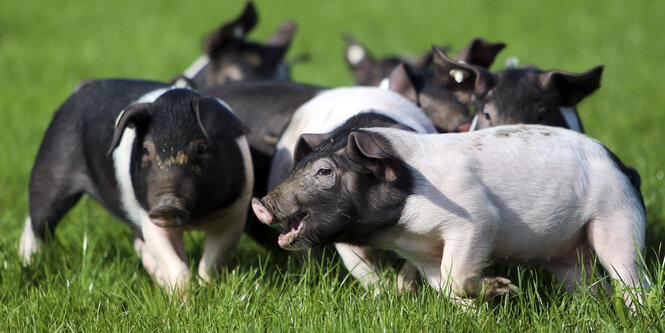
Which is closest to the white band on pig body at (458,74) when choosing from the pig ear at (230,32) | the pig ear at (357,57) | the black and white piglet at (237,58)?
the pig ear at (357,57)

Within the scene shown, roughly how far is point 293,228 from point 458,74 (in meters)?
1.62

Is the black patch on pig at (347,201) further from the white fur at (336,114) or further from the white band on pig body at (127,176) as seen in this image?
the white band on pig body at (127,176)

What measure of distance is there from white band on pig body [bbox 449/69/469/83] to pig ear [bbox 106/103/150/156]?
1.60 m

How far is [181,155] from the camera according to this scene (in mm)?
4164

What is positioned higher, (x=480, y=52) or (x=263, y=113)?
(x=480, y=52)

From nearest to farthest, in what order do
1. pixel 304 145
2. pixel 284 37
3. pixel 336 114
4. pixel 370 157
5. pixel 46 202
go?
pixel 370 157, pixel 304 145, pixel 336 114, pixel 46 202, pixel 284 37

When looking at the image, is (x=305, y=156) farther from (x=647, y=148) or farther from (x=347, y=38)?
(x=347, y=38)

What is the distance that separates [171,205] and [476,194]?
4.56 ft

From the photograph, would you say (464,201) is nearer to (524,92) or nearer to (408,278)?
(408,278)

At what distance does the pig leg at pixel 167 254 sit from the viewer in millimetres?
4266

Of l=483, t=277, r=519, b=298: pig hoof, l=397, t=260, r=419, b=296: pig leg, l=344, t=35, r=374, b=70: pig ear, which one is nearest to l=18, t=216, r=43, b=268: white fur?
l=397, t=260, r=419, b=296: pig leg

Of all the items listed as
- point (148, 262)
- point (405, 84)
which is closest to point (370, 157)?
point (148, 262)

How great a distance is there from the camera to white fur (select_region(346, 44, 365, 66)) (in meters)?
7.96

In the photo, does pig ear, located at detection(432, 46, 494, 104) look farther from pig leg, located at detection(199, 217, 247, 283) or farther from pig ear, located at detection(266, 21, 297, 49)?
pig ear, located at detection(266, 21, 297, 49)
